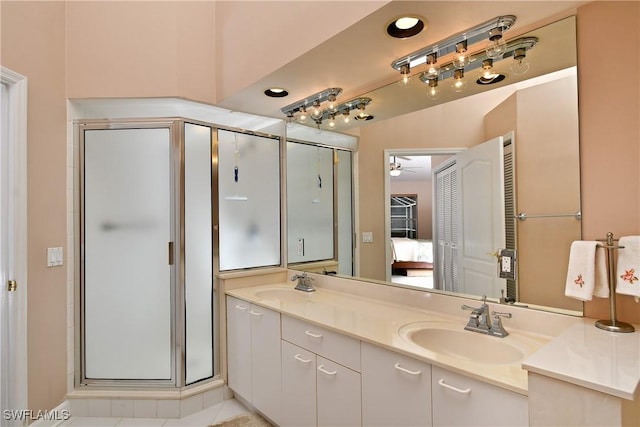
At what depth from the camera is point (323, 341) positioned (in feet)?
5.83

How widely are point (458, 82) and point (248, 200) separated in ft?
5.84

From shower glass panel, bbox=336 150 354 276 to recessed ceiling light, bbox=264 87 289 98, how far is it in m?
0.60

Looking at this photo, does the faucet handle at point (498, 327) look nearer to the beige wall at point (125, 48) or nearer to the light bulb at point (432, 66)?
the light bulb at point (432, 66)

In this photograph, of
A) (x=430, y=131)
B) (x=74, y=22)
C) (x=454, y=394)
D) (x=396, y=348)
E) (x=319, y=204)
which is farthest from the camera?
(x=319, y=204)

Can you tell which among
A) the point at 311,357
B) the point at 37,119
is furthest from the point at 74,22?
the point at 311,357

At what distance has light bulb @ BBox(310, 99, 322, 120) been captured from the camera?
2401 mm

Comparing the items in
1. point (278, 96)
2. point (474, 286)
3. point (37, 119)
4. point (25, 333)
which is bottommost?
point (25, 333)

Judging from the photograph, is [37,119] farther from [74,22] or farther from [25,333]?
[25,333]

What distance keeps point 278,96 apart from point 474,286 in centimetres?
173

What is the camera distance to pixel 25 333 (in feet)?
6.78

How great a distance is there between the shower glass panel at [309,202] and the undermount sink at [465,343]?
1116mm

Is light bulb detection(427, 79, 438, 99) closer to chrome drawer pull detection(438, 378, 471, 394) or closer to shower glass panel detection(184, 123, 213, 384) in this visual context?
chrome drawer pull detection(438, 378, 471, 394)

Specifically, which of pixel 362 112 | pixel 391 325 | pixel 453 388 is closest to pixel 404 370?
pixel 453 388

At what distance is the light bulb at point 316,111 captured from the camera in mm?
2401
